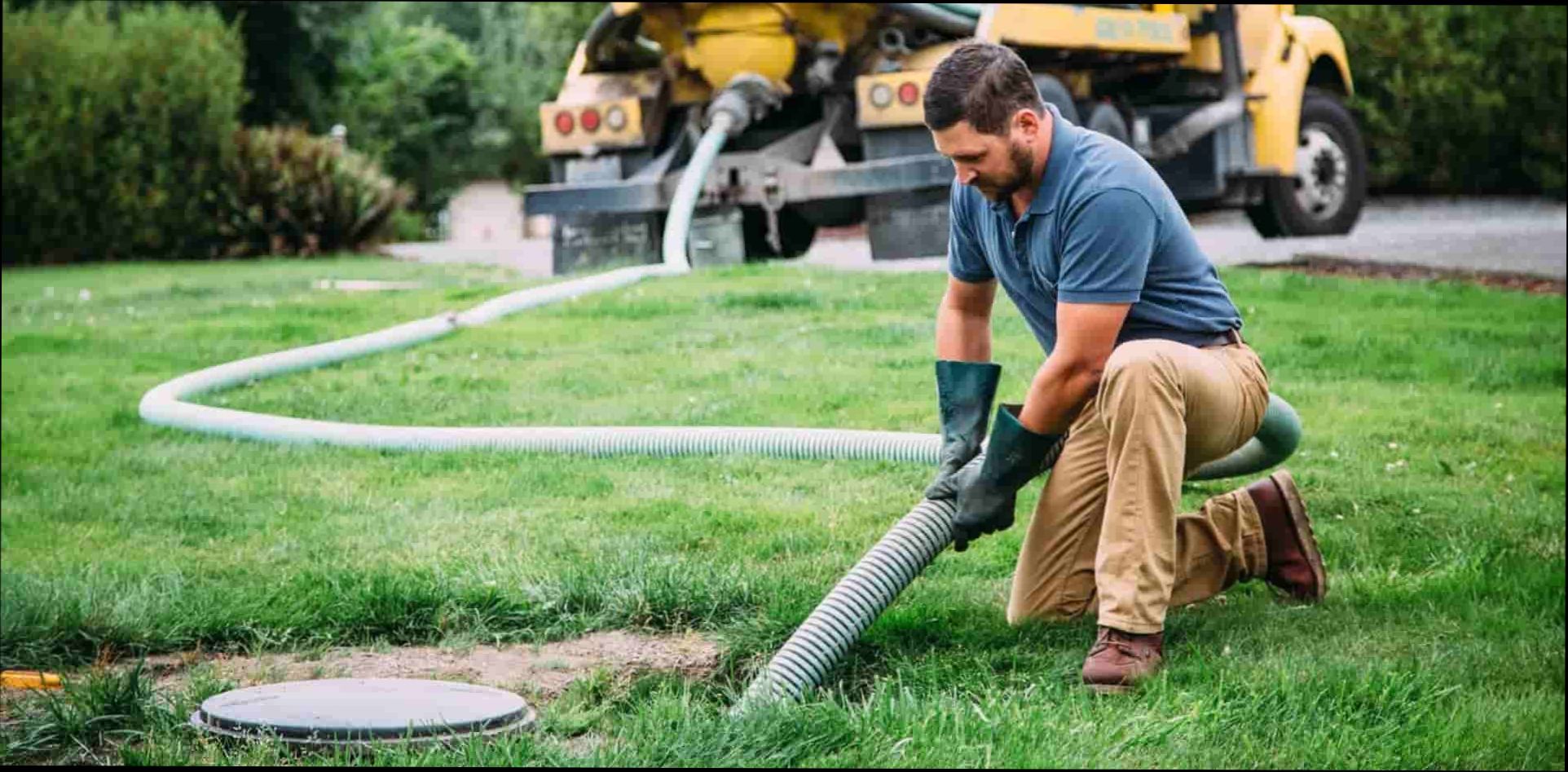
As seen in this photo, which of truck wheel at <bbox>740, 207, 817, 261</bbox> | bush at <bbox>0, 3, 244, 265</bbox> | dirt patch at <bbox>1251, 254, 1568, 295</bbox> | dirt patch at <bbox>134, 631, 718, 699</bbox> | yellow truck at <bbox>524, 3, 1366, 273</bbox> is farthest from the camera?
bush at <bbox>0, 3, 244, 265</bbox>

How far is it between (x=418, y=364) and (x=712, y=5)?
4341mm

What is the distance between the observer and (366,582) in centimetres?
478

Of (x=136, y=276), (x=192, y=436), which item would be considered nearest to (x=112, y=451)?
(x=192, y=436)

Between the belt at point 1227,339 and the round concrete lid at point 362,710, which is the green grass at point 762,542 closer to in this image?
the round concrete lid at point 362,710

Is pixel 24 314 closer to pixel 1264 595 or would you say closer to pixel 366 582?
pixel 366 582

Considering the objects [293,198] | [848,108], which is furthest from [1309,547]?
[293,198]

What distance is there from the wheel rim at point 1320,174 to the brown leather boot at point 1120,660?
35.7ft

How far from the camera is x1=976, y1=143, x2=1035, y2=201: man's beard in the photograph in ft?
13.2

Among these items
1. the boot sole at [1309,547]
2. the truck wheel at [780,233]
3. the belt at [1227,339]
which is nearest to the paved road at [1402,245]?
the truck wheel at [780,233]

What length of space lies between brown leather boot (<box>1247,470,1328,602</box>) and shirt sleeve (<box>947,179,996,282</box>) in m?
0.89

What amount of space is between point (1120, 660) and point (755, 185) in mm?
8272

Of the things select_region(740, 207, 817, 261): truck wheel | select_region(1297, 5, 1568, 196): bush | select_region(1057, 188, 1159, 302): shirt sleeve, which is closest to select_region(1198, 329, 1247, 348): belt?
select_region(1057, 188, 1159, 302): shirt sleeve

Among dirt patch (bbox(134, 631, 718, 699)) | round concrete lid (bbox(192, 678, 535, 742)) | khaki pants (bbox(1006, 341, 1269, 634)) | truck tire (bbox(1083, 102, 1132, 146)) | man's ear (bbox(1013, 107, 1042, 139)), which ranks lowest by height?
dirt patch (bbox(134, 631, 718, 699))

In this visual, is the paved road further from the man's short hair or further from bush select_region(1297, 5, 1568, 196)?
the man's short hair
